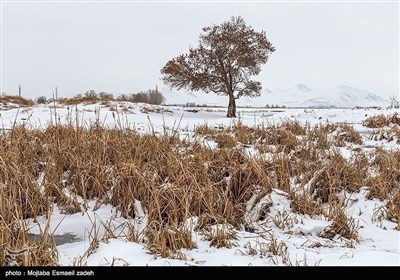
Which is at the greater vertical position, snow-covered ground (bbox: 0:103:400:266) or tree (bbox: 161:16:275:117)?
tree (bbox: 161:16:275:117)

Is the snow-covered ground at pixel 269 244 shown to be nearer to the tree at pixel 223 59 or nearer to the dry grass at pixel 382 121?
the dry grass at pixel 382 121

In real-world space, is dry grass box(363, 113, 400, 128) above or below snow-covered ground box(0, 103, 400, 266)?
above

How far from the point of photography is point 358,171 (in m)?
4.25

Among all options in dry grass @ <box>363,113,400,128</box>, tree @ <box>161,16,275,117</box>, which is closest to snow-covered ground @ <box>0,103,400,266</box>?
dry grass @ <box>363,113,400,128</box>

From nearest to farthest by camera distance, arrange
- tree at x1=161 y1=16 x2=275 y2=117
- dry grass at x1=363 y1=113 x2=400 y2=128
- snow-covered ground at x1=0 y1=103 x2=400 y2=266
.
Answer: snow-covered ground at x1=0 y1=103 x2=400 y2=266 < dry grass at x1=363 y1=113 x2=400 y2=128 < tree at x1=161 y1=16 x2=275 y2=117

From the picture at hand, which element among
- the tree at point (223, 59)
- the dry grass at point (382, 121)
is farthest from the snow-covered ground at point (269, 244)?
the tree at point (223, 59)

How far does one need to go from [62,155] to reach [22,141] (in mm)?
831

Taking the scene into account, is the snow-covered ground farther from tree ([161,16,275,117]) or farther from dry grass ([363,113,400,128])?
tree ([161,16,275,117])

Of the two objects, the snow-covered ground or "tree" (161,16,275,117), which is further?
"tree" (161,16,275,117)

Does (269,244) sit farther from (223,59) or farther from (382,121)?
(223,59)

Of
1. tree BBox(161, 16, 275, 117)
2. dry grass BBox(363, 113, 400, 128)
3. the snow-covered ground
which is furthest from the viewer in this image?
tree BBox(161, 16, 275, 117)

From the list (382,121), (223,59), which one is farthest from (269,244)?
(223,59)

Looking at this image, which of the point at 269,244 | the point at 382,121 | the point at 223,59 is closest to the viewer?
the point at 269,244

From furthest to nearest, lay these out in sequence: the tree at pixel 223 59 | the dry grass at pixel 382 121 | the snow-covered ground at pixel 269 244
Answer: the tree at pixel 223 59 < the dry grass at pixel 382 121 < the snow-covered ground at pixel 269 244
